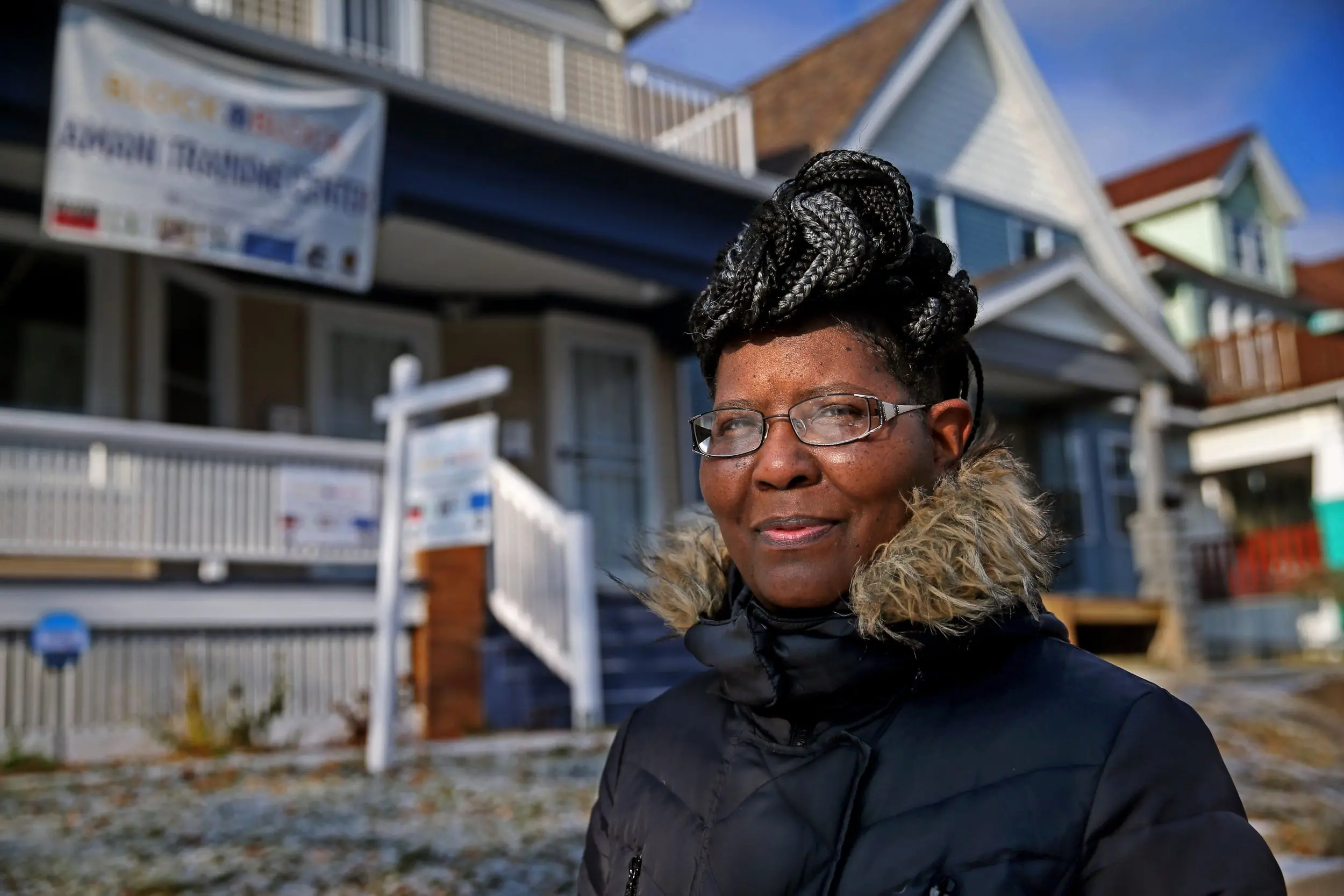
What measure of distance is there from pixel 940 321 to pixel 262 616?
772 centimetres

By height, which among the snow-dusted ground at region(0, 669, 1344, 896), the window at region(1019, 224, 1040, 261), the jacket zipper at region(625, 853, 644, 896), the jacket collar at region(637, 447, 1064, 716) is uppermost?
the window at region(1019, 224, 1040, 261)

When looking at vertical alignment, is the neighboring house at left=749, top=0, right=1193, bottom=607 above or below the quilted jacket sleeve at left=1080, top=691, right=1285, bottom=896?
above

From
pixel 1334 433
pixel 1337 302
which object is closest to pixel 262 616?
pixel 1334 433

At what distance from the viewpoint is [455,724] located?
873 centimetres

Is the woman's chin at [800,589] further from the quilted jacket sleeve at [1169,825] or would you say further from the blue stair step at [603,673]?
the blue stair step at [603,673]

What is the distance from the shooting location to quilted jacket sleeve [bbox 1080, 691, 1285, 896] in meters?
1.16

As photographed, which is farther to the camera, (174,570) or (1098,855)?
(174,570)

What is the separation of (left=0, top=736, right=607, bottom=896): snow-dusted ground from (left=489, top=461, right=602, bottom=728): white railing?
1.87m

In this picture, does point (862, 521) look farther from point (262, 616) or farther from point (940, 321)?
point (262, 616)

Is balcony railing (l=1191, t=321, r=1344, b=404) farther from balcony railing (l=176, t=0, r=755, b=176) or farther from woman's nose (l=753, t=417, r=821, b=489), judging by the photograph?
woman's nose (l=753, t=417, r=821, b=489)

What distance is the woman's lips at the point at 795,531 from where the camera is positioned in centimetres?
143

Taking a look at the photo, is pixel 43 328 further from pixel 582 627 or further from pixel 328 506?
pixel 582 627

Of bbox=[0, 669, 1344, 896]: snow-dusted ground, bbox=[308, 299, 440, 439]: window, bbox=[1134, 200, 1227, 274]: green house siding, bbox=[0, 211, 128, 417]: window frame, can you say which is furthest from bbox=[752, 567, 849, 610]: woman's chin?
bbox=[1134, 200, 1227, 274]: green house siding

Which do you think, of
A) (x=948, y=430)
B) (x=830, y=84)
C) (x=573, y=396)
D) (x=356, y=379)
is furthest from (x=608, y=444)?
(x=948, y=430)
